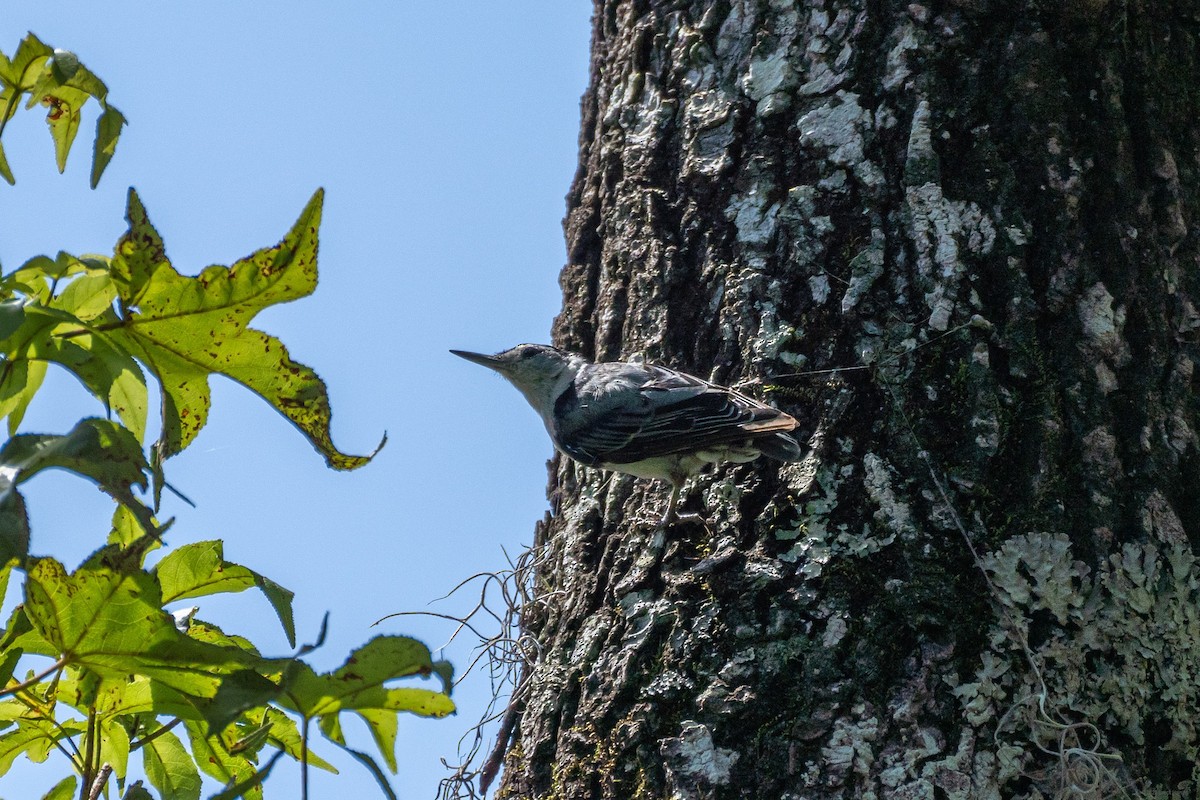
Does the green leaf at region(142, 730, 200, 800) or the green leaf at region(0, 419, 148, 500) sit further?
the green leaf at region(142, 730, 200, 800)

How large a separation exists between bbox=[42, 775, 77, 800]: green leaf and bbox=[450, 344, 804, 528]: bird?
71.9 inches

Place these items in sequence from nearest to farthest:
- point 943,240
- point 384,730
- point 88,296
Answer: point 384,730, point 88,296, point 943,240

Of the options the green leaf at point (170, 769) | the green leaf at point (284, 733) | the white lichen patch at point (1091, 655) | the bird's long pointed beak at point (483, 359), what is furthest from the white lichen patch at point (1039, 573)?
the bird's long pointed beak at point (483, 359)

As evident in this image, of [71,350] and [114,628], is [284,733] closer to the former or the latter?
[114,628]

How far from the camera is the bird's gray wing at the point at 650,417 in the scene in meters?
2.99

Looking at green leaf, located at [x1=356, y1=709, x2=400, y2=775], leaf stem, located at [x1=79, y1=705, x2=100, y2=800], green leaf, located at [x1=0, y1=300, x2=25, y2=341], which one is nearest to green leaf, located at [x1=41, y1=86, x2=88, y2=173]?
green leaf, located at [x1=0, y1=300, x2=25, y2=341]

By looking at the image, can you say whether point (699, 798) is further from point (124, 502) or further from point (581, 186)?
point (581, 186)

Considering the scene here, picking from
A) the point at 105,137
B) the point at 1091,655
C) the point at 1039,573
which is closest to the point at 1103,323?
the point at 1039,573

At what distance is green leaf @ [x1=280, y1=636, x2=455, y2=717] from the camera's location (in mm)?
1080

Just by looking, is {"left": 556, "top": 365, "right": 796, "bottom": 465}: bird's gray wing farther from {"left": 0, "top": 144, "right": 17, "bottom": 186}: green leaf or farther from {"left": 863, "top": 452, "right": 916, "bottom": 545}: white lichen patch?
{"left": 0, "top": 144, "right": 17, "bottom": 186}: green leaf

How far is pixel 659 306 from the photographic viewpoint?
3.33 m

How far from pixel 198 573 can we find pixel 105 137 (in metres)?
0.56

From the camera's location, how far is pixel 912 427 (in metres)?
2.72

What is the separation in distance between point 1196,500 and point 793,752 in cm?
119
